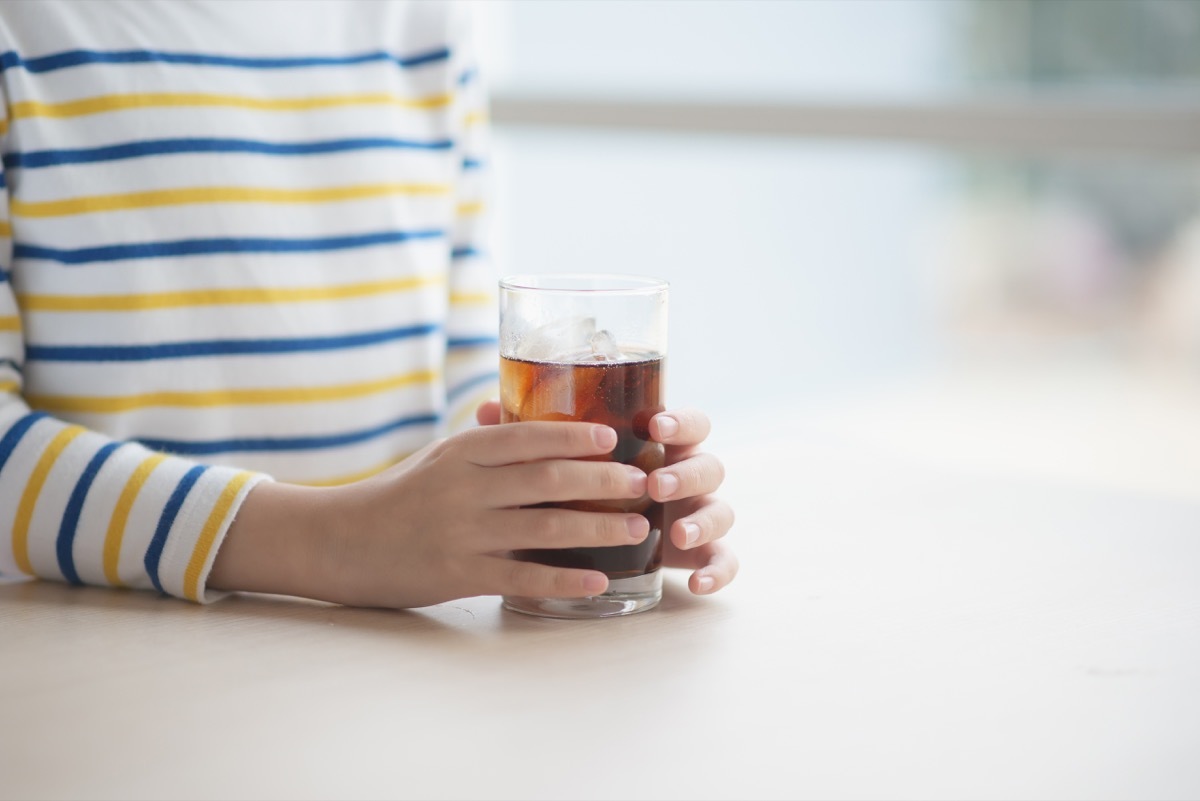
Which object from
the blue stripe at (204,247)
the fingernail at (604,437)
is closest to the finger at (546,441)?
the fingernail at (604,437)

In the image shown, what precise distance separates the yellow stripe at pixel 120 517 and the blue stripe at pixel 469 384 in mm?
389

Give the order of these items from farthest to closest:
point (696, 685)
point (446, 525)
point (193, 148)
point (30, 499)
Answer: point (193, 148) → point (30, 499) → point (446, 525) → point (696, 685)

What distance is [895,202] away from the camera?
306 cm

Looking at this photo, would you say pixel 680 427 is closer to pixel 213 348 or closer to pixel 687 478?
pixel 687 478

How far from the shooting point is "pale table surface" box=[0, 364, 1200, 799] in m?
0.53

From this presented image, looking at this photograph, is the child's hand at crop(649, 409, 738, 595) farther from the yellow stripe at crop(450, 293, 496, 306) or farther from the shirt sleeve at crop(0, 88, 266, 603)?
the yellow stripe at crop(450, 293, 496, 306)

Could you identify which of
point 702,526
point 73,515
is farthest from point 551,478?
point 73,515

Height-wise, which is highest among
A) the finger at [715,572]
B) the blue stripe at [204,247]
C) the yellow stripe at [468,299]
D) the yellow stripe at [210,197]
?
the yellow stripe at [210,197]

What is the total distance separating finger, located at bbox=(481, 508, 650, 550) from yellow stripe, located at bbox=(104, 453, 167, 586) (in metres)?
0.27

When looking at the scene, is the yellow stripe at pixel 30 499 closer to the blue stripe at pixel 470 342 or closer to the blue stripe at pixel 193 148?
the blue stripe at pixel 193 148

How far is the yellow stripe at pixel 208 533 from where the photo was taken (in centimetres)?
77

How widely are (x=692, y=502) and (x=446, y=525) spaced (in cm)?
17

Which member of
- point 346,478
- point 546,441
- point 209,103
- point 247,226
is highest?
point 209,103

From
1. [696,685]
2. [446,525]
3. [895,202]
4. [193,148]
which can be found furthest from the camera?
[895,202]
